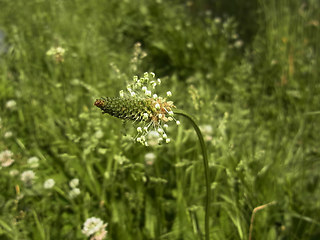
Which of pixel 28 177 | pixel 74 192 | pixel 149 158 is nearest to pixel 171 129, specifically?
pixel 149 158

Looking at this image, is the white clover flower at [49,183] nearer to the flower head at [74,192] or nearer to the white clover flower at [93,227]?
the flower head at [74,192]

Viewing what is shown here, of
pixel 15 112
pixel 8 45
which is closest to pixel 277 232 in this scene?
pixel 15 112

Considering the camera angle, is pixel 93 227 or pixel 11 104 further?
pixel 11 104

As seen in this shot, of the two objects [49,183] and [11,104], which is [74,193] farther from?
[11,104]

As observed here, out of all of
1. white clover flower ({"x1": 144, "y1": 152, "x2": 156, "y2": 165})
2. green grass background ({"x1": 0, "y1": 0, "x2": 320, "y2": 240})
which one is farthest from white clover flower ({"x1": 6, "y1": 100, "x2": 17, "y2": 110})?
white clover flower ({"x1": 144, "y1": 152, "x2": 156, "y2": 165})

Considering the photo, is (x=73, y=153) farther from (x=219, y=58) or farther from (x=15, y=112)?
(x=219, y=58)
